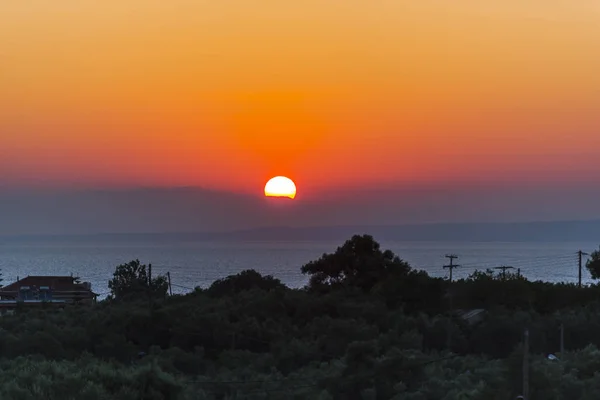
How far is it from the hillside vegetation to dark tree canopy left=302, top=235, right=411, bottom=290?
0.24 feet

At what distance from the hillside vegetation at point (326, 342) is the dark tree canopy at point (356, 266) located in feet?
0.24

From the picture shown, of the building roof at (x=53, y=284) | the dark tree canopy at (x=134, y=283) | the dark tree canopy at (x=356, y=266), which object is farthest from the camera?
the building roof at (x=53, y=284)

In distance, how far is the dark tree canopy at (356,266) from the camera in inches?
2080

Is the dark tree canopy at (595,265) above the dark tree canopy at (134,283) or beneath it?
above

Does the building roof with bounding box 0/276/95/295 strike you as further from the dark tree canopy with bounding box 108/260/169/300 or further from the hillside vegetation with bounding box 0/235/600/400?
the hillside vegetation with bounding box 0/235/600/400

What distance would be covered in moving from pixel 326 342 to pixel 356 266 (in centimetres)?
1848

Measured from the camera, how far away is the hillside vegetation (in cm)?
2239

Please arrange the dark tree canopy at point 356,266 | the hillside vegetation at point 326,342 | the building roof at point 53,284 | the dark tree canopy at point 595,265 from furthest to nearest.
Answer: the building roof at point 53,284 → the dark tree canopy at point 595,265 → the dark tree canopy at point 356,266 → the hillside vegetation at point 326,342

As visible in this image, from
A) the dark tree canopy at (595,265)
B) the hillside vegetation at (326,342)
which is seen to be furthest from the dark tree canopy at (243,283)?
the dark tree canopy at (595,265)

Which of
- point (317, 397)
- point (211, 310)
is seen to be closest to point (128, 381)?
point (317, 397)

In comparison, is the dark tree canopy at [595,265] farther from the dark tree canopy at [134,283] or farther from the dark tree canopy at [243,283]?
the dark tree canopy at [134,283]

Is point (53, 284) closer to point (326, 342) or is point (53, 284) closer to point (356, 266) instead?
point (356, 266)

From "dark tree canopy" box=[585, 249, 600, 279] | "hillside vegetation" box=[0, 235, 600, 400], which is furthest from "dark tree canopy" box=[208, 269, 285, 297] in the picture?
"dark tree canopy" box=[585, 249, 600, 279]

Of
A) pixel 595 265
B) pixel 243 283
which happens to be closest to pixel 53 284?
pixel 243 283
